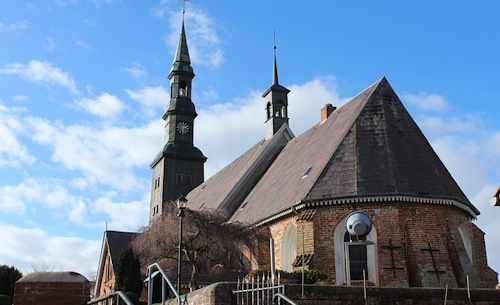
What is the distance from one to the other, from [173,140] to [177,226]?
68.1 feet

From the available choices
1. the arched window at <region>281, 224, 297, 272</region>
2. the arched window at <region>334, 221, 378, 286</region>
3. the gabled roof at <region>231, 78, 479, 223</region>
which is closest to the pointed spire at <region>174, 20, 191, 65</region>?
the gabled roof at <region>231, 78, 479, 223</region>

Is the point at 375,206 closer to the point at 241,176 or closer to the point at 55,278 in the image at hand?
the point at 241,176

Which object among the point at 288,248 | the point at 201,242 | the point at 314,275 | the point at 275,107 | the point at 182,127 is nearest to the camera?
the point at 314,275

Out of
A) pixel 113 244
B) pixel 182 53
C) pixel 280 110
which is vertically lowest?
pixel 113 244

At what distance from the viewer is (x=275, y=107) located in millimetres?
35188

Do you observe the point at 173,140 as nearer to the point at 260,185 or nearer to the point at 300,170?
the point at 260,185

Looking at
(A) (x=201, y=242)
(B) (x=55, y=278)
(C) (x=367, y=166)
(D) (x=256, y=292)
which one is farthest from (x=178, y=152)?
(B) (x=55, y=278)

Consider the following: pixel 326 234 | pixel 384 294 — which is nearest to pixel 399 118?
pixel 326 234

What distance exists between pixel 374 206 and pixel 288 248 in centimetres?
416

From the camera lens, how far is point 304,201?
20406 millimetres

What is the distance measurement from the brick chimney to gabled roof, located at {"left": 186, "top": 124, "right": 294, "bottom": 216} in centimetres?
427

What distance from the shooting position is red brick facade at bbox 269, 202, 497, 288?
18844 millimetres

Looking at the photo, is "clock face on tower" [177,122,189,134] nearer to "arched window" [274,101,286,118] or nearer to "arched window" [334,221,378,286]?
"arched window" [274,101,286,118]

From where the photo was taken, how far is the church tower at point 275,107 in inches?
1346
